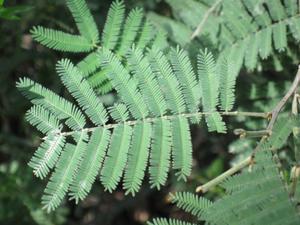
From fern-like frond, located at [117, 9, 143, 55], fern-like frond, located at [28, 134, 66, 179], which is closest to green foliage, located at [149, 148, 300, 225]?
fern-like frond, located at [28, 134, 66, 179]

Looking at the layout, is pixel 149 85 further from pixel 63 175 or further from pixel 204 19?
pixel 204 19

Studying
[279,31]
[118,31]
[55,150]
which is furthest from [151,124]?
[279,31]

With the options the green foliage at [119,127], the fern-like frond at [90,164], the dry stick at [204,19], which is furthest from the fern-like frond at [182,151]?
the dry stick at [204,19]

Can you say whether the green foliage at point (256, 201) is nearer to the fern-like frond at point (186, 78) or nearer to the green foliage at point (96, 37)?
the fern-like frond at point (186, 78)

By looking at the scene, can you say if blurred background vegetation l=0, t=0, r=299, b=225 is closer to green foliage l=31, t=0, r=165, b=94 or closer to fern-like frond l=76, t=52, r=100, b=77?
green foliage l=31, t=0, r=165, b=94


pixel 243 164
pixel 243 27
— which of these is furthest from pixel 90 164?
pixel 243 27
